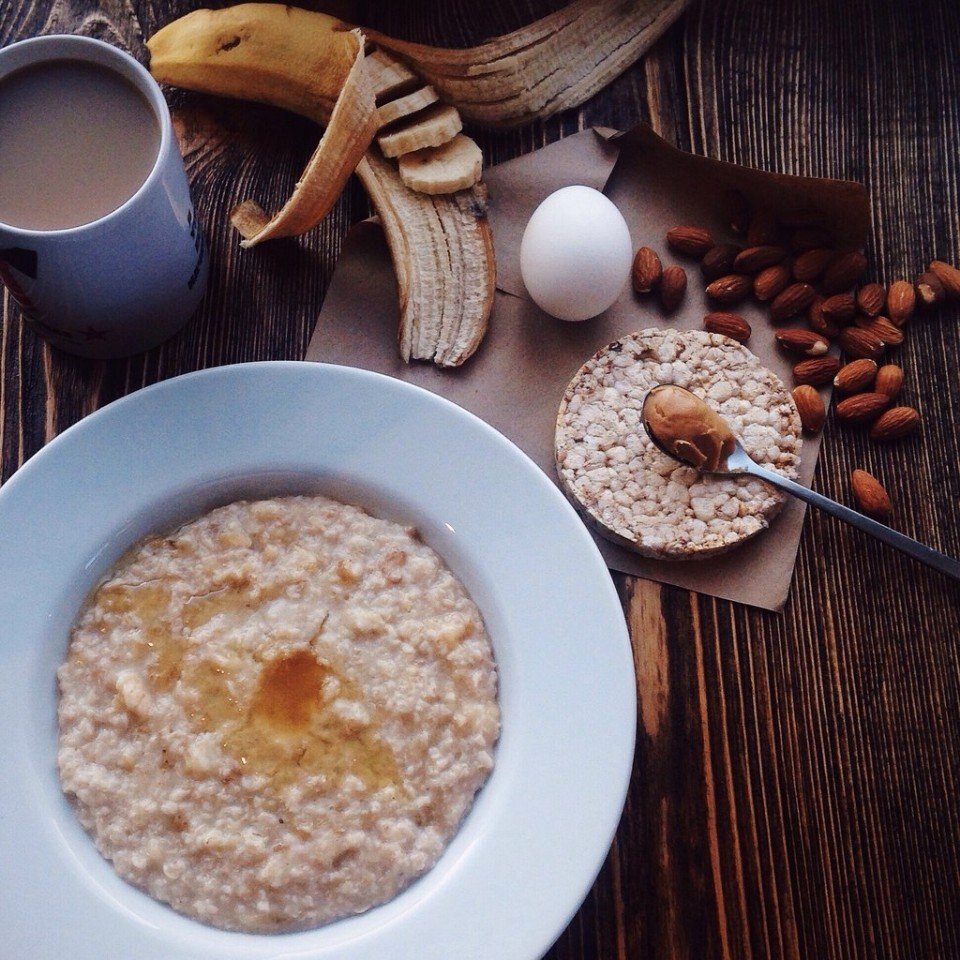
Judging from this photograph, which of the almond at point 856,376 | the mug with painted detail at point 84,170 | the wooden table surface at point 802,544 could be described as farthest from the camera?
the almond at point 856,376

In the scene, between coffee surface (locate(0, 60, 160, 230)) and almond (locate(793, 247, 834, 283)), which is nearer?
coffee surface (locate(0, 60, 160, 230))

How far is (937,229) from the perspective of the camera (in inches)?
70.4

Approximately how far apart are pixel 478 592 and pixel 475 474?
0.19 m

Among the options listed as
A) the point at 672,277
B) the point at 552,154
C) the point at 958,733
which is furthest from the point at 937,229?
the point at 958,733

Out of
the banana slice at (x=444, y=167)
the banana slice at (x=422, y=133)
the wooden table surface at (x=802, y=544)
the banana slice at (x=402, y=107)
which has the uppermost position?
the banana slice at (x=402, y=107)

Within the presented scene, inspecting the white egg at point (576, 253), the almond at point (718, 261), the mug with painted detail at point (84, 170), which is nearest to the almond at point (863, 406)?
the almond at point (718, 261)

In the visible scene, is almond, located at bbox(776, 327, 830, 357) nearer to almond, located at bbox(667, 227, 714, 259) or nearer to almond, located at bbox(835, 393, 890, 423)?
almond, located at bbox(835, 393, 890, 423)

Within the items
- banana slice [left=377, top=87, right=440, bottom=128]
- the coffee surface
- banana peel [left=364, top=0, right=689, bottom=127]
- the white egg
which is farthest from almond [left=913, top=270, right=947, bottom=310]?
the coffee surface

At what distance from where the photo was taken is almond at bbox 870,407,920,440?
1697mm

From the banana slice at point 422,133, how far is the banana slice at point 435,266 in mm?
40

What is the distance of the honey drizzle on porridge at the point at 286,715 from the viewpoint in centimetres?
140

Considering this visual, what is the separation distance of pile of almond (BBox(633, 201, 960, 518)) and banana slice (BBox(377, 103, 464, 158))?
0.42 m

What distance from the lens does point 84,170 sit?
1.39 m

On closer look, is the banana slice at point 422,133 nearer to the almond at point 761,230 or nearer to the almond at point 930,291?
the almond at point 761,230
